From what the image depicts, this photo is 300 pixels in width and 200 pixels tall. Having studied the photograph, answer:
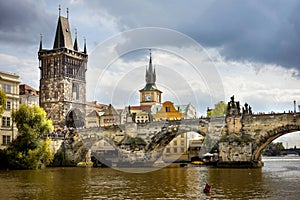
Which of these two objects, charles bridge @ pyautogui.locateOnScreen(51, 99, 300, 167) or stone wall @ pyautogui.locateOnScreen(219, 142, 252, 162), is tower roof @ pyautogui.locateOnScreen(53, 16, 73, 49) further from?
stone wall @ pyautogui.locateOnScreen(219, 142, 252, 162)

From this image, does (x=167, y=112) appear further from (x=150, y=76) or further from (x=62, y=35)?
(x=62, y=35)

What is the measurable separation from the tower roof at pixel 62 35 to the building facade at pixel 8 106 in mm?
35195

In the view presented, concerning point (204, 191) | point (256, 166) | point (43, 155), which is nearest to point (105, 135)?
point (43, 155)

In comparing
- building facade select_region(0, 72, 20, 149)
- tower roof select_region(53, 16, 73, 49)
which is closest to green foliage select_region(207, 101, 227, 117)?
tower roof select_region(53, 16, 73, 49)

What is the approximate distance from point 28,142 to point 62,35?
154 ft

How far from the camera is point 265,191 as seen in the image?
32281 mm

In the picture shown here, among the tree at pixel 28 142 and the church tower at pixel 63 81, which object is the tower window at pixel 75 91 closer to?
the church tower at pixel 63 81

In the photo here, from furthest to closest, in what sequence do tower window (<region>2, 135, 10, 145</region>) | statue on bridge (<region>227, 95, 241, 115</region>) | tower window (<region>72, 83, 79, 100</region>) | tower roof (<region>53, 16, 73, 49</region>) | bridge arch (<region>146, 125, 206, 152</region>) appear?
tower roof (<region>53, 16, 73, 49</region>) < tower window (<region>72, 83, 79, 100</region>) < bridge arch (<region>146, 125, 206, 152</region>) < tower window (<region>2, 135, 10, 145</region>) < statue on bridge (<region>227, 95, 241, 115</region>)

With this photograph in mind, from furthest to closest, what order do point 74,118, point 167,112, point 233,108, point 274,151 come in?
point 274,151, point 167,112, point 74,118, point 233,108

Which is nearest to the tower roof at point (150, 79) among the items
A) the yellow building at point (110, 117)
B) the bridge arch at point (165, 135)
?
the yellow building at point (110, 117)

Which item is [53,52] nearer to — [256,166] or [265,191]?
[256,166]

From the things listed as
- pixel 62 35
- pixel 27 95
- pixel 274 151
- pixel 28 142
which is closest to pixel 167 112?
pixel 62 35

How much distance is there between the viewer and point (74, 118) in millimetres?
103000

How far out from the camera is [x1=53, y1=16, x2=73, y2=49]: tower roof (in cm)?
10294
